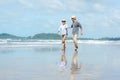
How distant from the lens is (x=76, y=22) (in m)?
23.6

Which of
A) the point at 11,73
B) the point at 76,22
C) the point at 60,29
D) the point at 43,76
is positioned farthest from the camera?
the point at 60,29

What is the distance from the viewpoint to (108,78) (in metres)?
10.1

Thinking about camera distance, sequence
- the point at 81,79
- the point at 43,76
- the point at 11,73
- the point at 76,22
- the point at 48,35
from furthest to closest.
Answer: the point at 48,35 → the point at 76,22 → the point at 11,73 → the point at 43,76 → the point at 81,79

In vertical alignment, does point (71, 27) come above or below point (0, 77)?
above

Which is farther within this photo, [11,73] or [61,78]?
[11,73]

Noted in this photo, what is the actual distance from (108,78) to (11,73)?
2.63 metres

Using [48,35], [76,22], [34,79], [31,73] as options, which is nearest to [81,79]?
[34,79]

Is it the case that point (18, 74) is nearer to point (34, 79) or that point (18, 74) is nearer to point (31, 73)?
point (31, 73)

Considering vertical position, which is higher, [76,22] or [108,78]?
[76,22]

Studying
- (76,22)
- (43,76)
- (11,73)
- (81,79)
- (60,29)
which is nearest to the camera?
(81,79)

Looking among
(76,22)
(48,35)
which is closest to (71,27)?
(76,22)

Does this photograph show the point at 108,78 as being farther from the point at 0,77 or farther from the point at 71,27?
the point at 71,27

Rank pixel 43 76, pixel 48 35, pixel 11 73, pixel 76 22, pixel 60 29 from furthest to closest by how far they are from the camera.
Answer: pixel 48 35, pixel 60 29, pixel 76 22, pixel 11 73, pixel 43 76

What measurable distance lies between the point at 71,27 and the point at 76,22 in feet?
2.35
